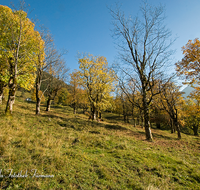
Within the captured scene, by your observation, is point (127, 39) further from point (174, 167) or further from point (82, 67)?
point (174, 167)

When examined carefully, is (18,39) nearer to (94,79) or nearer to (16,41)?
(16,41)

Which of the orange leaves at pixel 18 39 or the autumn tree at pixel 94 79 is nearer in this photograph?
the orange leaves at pixel 18 39

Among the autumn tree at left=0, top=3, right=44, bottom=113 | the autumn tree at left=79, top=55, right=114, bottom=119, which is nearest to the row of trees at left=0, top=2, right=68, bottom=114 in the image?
the autumn tree at left=0, top=3, right=44, bottom=113

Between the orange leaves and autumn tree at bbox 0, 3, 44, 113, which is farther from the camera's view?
the orange leaves

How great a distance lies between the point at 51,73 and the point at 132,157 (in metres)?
19.1

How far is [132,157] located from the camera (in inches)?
231

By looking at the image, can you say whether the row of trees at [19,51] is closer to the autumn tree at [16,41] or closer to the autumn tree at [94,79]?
the autumn tree at [16,41]

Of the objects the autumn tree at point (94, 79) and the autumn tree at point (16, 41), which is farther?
the autumn tree at point (94, 79)

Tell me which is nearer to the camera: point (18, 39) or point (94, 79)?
point (18, 39)

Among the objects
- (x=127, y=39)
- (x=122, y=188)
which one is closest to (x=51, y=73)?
(x=127, y=39)

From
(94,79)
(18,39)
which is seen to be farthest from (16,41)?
(94,79)

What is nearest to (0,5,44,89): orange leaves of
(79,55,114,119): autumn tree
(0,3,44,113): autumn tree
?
(0,3,44,113): autumn tree

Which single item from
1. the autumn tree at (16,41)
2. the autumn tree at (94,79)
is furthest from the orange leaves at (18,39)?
the autumn tree at (94,79)

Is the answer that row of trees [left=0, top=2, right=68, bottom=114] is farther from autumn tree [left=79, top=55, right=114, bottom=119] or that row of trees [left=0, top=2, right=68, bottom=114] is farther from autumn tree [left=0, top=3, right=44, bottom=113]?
autumn tree [left=79, top=55, right=114, bottom=119]
